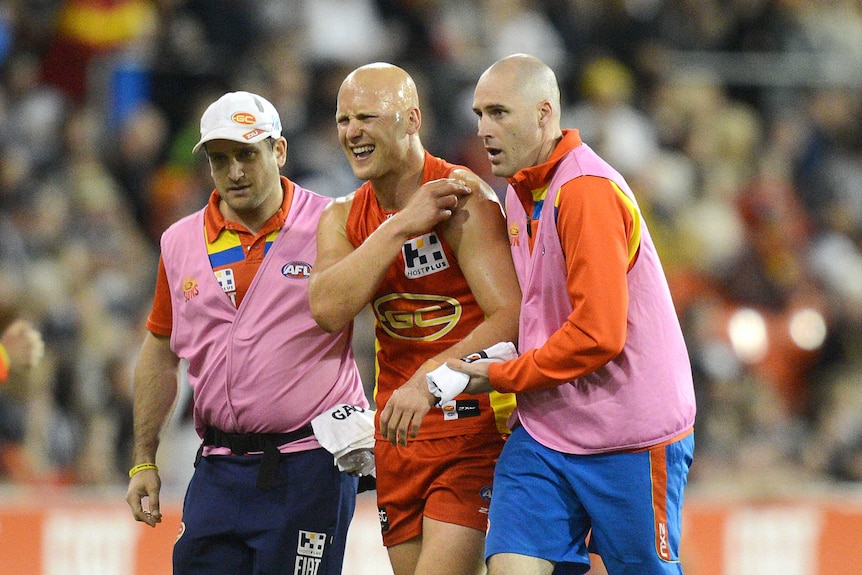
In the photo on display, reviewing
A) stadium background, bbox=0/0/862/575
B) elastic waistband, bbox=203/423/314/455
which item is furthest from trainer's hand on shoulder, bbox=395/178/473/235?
stadium background, bbox=0/0/862/575

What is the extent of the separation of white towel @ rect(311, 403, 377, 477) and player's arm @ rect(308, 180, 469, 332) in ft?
1.35

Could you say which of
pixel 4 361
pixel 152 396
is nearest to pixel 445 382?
pixel 152 396

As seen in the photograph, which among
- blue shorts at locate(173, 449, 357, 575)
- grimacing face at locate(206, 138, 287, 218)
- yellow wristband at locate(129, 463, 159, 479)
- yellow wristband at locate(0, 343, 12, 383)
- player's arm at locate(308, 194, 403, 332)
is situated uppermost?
grimacing face at locate(206, 138, 287, 218)

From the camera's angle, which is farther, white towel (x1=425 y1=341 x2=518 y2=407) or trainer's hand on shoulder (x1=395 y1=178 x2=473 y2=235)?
trainer's hand on shoulder (x1=395 y1=178 x2=473 y2=235)

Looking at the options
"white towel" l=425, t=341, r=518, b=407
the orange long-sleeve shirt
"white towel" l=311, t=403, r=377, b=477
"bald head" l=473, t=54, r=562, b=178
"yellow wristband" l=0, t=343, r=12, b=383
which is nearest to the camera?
the orange long-sleeve shirt

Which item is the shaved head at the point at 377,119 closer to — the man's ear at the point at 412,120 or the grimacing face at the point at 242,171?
the man's ear at the point at 412,120

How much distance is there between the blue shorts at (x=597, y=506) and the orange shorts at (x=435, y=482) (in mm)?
198

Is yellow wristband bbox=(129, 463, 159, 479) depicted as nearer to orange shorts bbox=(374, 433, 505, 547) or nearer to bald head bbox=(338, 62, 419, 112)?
orange shorts bbox=(374, 433, 505, 547)

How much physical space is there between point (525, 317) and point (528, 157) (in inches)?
22.2

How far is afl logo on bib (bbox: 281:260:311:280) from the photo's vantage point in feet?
17.1

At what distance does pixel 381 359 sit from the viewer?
201 inches

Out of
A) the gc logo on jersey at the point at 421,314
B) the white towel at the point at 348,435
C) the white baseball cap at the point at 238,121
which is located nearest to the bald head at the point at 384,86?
the white baseball cap at the point at 238,121

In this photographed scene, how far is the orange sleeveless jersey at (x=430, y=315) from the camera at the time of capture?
4898mm

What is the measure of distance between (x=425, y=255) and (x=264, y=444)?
3.25 feet
